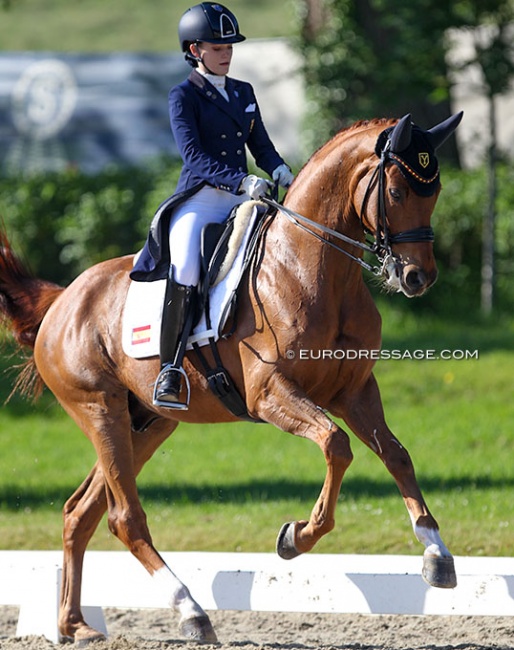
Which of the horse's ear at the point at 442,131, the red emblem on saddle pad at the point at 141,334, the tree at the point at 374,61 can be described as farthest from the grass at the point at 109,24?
the horse's ear at the point at 442,131

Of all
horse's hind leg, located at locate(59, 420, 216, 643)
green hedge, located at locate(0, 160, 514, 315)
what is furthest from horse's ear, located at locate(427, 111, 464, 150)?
green hedge, located at locate(0, 160, 514, 315)

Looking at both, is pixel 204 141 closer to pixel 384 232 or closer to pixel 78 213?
pixel 384 232

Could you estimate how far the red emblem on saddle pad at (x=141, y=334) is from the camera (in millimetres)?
5594

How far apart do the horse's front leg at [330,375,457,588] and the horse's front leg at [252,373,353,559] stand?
24cm

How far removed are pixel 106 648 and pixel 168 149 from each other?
1225 cm

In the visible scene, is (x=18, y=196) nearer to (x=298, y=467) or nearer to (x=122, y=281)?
(x=298, y=467)

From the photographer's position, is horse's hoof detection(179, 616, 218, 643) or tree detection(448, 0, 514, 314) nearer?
horse's hoof detection(179, 616, 218, 643)

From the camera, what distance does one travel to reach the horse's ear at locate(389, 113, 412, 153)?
15.3 ft

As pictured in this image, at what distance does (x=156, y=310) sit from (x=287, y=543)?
4.25 feet

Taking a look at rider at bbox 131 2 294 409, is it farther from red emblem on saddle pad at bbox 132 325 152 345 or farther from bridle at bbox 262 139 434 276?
bridle at bbox 262 139 434 276

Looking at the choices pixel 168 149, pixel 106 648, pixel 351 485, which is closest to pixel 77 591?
pixel 106 648

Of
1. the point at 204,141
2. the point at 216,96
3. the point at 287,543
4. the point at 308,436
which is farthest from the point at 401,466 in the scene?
the point at 216,96

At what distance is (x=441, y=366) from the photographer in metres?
12.8

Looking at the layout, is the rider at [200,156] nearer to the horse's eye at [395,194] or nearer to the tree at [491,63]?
the horse's eye at [395,194]
